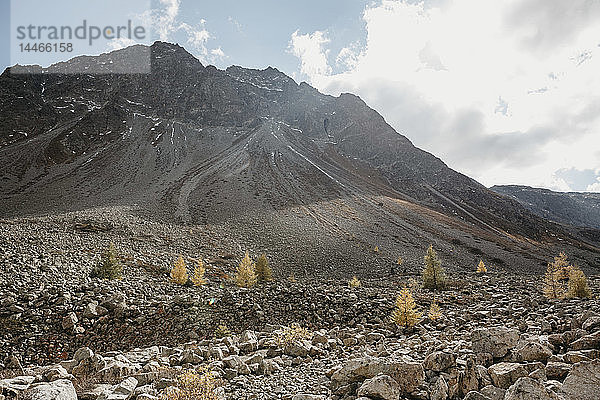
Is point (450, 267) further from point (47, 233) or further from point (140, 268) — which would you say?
point (47, 233)

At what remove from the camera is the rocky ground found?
6062 millimetres

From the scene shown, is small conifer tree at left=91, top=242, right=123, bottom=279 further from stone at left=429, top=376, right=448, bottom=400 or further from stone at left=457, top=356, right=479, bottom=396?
stone at left=457, top=356, right=479, bottom=396

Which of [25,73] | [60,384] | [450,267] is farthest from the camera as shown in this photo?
[25,73]

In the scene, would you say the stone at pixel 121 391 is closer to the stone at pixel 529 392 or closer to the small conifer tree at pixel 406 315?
the stone at pixel 529 392

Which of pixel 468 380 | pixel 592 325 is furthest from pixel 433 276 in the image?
pixel 468 380

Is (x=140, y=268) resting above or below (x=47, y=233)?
below

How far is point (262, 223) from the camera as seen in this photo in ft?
164

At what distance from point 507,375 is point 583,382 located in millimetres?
1074

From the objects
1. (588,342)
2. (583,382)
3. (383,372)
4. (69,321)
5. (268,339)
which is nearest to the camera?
(583,382)

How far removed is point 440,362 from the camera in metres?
6.77

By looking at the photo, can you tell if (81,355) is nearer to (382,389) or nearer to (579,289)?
(382,389)

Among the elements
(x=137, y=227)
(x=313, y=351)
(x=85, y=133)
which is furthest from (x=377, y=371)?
(x=85, y=133)

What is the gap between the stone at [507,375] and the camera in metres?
5.51

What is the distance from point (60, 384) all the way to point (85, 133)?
11022 centimetres
